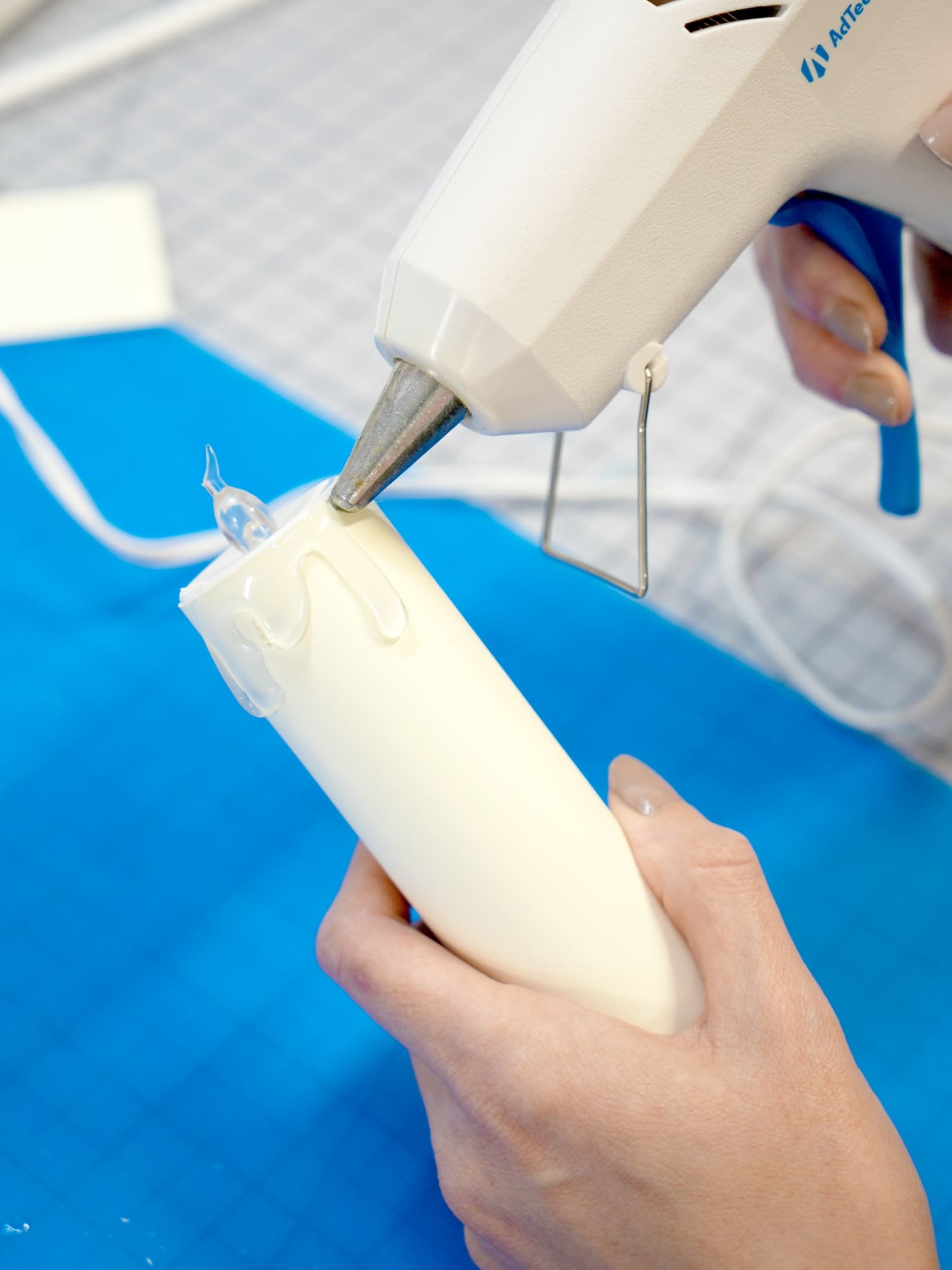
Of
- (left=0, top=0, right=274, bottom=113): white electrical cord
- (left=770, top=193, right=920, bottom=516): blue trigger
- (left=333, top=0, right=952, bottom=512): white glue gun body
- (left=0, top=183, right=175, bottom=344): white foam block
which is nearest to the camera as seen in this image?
(left=333, top=0, right=952, bottom=512): white glue gun body

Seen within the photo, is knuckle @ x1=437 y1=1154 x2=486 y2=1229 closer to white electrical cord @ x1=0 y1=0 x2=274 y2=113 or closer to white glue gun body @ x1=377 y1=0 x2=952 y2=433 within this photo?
white glue gun body @ x1=377 y1=0 x2=952 y2=433

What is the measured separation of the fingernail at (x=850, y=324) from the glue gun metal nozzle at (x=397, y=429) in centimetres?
27

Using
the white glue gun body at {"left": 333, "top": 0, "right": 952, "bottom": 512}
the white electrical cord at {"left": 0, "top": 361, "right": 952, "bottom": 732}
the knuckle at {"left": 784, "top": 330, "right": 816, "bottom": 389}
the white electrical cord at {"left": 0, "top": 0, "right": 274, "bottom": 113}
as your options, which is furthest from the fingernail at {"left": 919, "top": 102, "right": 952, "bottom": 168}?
the white electrical cord at {"left": 0, "top": 0, "right": 274, "bottom": 113}

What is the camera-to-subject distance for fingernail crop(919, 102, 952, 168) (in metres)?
0.42

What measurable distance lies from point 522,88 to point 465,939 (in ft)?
0.90

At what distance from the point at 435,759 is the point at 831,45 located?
264 millimetres

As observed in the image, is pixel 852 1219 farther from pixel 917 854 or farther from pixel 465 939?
pixel 917 854

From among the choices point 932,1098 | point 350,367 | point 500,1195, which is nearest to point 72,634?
point 350,367

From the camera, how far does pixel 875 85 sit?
1.31 feet

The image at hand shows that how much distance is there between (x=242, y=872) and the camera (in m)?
0.58

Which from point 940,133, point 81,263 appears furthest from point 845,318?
point 81,263

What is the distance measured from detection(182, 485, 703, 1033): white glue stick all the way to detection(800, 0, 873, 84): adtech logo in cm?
20

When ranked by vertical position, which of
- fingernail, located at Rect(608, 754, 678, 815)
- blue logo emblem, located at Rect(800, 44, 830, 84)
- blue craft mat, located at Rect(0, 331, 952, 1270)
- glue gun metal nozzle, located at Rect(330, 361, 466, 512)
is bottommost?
blue craft mat, located at Rect(0, 331, 952, 1270)

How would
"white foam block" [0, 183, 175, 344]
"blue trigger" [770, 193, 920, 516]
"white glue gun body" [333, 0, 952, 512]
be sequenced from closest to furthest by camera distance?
"white glue gun body" [333, 0, 952, 512]
"blue trigger" [770, 193, 920, 516]
"white foam block" [0, 183, 175, 344]
